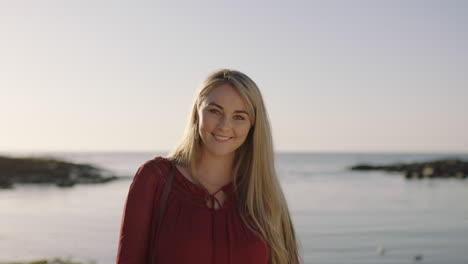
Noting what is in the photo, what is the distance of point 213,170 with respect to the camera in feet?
13.1

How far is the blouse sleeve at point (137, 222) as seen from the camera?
133 inches

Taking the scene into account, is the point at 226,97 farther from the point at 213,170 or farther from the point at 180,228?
the point at 180,228

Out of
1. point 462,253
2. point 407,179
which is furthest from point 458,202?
point 407,179

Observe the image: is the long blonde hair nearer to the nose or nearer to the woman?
the woman

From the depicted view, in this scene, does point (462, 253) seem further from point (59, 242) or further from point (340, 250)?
point (59, 242)

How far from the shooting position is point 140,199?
11.2ft

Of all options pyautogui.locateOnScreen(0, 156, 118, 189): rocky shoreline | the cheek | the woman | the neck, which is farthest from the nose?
pyautogui.locateOnScreen(0, 156, 118, 189): rocky shoreline

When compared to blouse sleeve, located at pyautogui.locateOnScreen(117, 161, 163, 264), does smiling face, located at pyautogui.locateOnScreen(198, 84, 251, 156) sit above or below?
above

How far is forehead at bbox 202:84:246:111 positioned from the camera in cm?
369

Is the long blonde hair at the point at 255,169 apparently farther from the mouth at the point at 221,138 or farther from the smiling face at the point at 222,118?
the mouth at the point at 221,138

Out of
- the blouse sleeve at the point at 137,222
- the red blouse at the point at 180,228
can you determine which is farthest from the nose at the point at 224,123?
the blouse sleeve at the point at 137,222

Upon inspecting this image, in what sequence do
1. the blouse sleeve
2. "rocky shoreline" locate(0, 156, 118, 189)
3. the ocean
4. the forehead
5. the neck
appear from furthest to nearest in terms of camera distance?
1. "rocky shoreline" locate(0, 156, 118, 189)
2. the ocean
3. the neck
4. the forehead
5. the blouse sleeve

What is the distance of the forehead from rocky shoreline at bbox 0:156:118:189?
34.1 meters

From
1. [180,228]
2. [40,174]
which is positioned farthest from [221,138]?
[40,174]
